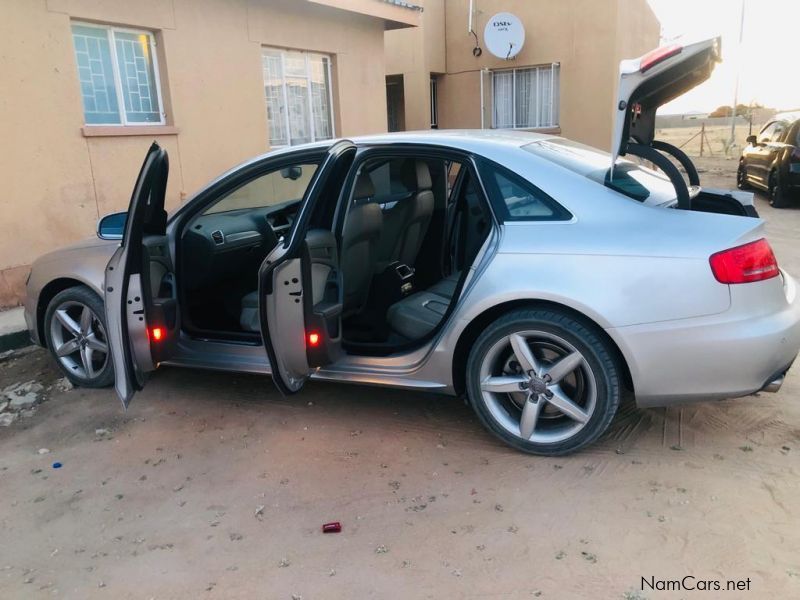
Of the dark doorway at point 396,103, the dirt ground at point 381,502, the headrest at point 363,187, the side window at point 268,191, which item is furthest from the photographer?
the dark doorway at point 396,103

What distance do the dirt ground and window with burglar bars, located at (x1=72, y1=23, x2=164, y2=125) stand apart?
3912 millimetres

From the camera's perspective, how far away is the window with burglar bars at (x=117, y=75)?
6.90m

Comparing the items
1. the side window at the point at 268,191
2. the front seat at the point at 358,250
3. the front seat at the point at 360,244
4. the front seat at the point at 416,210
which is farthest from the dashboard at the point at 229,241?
the side window at the point at 268,191

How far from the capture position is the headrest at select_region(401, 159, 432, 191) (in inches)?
170

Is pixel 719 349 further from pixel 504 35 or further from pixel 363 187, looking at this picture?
pixel 504 35

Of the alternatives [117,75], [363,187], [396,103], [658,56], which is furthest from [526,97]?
[658,56]

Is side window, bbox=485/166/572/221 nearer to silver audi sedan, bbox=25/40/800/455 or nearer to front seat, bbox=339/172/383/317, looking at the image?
silver audi sedan, bbox=25/40/800/455

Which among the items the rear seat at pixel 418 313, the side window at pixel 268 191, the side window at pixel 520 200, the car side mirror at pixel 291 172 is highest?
the car side mirror at pixel 291 172

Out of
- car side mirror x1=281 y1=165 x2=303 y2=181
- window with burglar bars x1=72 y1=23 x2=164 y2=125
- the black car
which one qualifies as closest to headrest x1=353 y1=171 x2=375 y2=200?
car side mirror x1=281 y1=165 x2=303 y2=181

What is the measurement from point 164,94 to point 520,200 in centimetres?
562

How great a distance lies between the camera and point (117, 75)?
7.16m

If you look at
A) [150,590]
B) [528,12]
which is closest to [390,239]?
[150,590]

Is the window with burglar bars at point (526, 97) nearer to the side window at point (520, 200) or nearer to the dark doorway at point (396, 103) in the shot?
the dark doorway at point (396, 103)

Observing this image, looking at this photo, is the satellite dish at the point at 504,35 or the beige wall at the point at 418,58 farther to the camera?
Answer: the beige wall at the point at 418,58
